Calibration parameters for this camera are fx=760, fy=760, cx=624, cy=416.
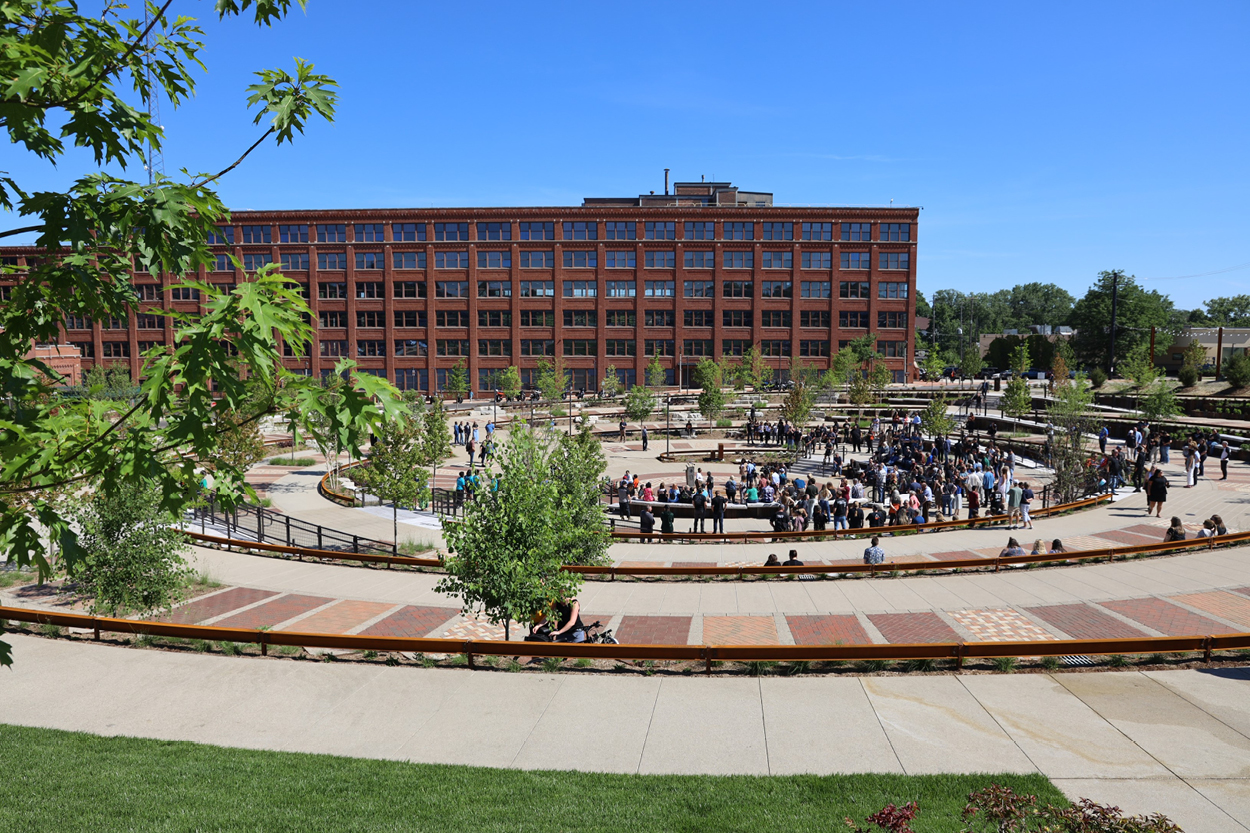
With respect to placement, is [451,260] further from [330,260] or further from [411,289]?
[330,260]

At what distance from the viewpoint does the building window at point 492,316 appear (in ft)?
262

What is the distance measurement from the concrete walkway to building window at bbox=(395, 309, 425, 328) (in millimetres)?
72357

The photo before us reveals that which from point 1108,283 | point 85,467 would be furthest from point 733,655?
point 1108,283

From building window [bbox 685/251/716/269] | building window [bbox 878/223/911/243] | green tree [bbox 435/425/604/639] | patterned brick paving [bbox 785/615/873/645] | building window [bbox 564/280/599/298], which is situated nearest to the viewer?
green tree [bbox 435/425/604/639]

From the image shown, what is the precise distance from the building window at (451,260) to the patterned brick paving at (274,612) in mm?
66875

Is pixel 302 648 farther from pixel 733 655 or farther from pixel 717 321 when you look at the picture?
pixel 717 321

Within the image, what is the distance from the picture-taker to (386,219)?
79.5 metres

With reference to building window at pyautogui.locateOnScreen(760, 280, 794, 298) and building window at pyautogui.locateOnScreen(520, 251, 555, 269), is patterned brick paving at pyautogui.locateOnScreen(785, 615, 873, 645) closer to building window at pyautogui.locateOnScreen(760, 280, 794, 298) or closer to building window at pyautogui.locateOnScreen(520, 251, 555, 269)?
building window at pyautogui.locateOnScreen(760, 280, 794, 298)

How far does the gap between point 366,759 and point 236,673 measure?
3.58m

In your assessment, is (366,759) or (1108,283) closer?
(366,759)

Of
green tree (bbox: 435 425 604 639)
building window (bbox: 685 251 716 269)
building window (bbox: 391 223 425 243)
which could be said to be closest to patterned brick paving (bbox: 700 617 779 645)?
green tree (bbox: 435 425 604 639)

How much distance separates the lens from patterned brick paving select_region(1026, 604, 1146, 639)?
12.8 metres

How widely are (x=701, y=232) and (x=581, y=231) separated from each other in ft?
41.3

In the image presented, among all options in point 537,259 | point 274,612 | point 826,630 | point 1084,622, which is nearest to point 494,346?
point 537,259
